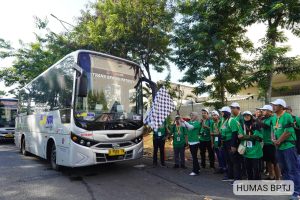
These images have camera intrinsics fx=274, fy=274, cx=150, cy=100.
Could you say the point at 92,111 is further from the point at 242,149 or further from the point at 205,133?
the point at 242,149

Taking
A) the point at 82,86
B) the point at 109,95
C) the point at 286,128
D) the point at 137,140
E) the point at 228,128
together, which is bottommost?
the point at 137,140

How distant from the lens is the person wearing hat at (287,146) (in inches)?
203

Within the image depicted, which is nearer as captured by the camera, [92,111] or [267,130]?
Result: [267,130]

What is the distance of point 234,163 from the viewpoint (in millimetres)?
6590

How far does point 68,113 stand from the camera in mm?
7234

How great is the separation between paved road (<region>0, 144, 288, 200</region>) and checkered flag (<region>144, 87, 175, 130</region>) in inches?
59.1

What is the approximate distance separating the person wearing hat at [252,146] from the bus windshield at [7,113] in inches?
629

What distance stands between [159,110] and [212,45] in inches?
149

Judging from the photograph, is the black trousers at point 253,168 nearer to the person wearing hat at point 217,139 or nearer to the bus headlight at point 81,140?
the person wearing hat at point 217,139

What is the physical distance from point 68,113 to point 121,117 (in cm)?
143

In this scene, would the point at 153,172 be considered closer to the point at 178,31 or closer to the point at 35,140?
the point at 35,140

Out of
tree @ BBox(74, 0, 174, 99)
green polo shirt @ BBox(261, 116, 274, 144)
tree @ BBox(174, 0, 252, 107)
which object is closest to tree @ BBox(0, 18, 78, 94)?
tree @ BBox(74, 0, 174, 99)

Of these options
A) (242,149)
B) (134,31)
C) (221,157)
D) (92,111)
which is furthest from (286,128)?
(134,31)

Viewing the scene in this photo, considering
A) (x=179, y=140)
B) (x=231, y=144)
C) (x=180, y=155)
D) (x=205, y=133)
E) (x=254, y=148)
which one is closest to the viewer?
(x=254, y=148)
